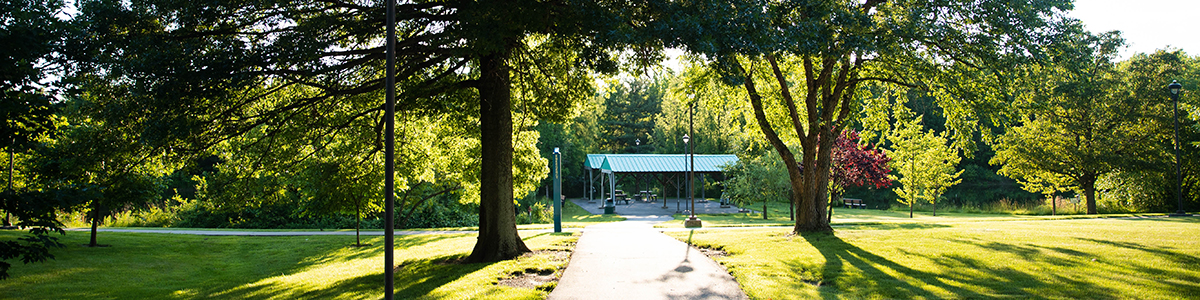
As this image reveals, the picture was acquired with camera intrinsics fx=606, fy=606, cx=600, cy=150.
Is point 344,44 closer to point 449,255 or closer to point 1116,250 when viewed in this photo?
point 449,255

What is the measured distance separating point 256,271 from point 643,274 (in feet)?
25.9

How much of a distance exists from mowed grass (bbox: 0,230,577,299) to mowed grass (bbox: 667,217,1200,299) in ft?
11.3

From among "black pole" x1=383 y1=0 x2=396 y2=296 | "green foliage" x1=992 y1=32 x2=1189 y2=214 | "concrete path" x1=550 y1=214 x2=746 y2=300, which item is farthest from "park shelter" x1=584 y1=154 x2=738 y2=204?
"black pole" x1=383 y1=0 x2=396 y2=296

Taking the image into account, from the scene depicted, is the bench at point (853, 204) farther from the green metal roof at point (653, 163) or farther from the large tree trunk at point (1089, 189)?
the large tree trunk at point (1089, 189)

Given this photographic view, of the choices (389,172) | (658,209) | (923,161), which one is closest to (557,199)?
(389,172)

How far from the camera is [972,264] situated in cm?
895

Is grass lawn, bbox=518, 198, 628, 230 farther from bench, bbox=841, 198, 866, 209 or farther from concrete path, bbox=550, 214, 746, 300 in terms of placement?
bench, bbox=841, 198, 866, 209

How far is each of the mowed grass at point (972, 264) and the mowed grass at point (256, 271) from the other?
343cm

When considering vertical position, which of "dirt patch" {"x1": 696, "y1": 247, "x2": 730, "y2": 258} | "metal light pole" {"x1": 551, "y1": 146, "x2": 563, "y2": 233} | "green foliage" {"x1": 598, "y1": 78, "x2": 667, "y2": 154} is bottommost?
"dirt patch" {"x1": 696, "y1": 247, "x2": 730, "y2": 258}

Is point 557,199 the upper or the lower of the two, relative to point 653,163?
lower

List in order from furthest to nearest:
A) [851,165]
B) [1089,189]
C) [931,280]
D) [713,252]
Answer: [1089,189] < [851,165] < [713,252] < [931,280]

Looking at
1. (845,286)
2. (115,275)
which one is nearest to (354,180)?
(115,275)

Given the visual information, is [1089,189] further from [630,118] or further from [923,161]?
[630,118]

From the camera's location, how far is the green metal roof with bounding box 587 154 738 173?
34.4 meters
